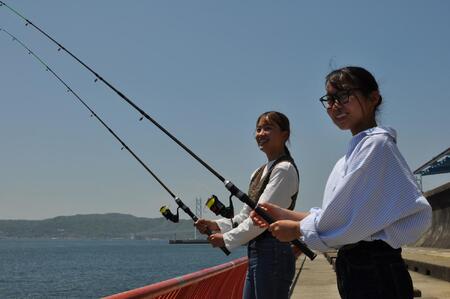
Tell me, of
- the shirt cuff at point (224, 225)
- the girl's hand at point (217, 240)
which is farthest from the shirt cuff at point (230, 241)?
the shirt cuff at point (224, 225)

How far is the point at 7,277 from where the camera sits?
68.6 meters

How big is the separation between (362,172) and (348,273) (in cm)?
41

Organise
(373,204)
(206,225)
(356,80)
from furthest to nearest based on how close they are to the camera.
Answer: (206,225) → (356,80) → (373,204)

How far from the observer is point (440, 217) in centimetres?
2475

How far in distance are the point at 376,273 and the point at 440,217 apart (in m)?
23.9

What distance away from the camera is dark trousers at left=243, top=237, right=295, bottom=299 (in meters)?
3.79

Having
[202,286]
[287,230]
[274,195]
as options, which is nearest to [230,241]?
[274,195]

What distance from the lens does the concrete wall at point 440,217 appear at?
2311cm

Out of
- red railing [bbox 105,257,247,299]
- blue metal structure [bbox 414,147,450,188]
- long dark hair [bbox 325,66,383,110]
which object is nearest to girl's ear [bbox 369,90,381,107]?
long dark hair [bbox 325,66,383,110]

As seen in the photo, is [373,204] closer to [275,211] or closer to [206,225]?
[275,211]

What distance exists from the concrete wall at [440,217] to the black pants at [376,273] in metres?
20.5

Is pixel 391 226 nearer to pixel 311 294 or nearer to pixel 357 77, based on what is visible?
pixel 357 77

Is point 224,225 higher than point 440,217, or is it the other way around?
point 224,225

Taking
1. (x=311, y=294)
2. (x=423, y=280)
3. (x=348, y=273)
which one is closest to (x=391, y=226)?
(x=348, y=273)
